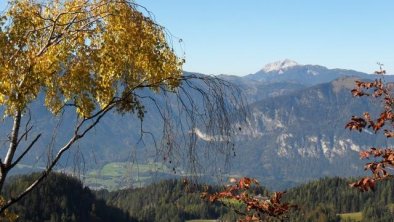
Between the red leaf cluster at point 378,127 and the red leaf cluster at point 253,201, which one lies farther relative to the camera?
the red leaf cluster at point 253,201

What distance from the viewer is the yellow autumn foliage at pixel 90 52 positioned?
1162 centimetres

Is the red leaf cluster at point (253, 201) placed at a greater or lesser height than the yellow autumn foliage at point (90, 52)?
lesser

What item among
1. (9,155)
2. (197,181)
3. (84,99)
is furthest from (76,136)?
(197,181)

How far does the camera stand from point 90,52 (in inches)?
470

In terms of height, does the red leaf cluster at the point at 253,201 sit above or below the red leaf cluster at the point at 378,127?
below

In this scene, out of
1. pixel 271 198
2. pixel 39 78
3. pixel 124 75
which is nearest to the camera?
pixel 39 78

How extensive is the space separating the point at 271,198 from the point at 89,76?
20.1ft

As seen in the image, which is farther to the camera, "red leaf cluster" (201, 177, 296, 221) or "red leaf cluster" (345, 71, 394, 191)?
"red leaf cluster" (201, 177, 296, 221)

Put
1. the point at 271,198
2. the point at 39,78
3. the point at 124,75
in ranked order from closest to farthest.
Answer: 1. the point at 39,78
2. the point at 124,75
3. the point at 271,198

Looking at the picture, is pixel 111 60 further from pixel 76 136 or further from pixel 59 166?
pixel 59 166

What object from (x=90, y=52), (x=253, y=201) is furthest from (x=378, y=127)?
(x=90, y=52)

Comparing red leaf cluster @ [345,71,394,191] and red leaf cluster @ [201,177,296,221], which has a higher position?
red leaf cluster @ [345,71,394,191]

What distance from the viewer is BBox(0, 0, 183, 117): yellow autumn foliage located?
11.6m

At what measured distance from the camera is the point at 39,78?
11.2 meters
